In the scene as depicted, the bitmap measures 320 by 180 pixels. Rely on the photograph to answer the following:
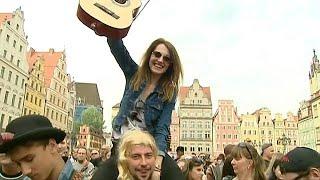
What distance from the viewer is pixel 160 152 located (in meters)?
2.60

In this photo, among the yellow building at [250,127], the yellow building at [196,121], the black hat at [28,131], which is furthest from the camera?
the yellow building at [250,127]

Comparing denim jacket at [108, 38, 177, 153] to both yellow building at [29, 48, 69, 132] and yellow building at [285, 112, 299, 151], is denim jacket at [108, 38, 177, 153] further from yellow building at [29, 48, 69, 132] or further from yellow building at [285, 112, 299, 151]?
yellow building at [285, 112, 299, 151]

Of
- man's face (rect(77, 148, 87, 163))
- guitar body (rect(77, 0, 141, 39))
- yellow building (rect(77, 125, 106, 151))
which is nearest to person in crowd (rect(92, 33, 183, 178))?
guitar body (rect(77, 0, 141, 39))

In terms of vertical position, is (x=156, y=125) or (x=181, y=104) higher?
(x=181, y=104)

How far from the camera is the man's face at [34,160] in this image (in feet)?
6.70

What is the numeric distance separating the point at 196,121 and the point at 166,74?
82.7 m

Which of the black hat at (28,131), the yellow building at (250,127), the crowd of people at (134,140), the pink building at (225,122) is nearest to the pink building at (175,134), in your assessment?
the pink building at (225,122)

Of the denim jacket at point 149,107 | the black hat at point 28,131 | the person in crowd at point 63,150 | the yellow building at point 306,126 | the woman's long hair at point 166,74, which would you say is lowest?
the person in crowd at point 63,150

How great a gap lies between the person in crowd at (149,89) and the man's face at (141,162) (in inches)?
14.0

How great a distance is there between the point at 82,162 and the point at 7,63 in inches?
1369

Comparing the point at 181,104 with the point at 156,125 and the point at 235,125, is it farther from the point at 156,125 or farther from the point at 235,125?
the point at 156,125

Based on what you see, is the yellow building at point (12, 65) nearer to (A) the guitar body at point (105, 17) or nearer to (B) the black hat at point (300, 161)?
(A) the guitar body at point (105, 17)

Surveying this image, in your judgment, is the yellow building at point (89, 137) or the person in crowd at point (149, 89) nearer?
the person in crowd at point (149, 89)

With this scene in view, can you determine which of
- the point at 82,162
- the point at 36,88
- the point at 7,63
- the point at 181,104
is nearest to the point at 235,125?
the point at 181,104
